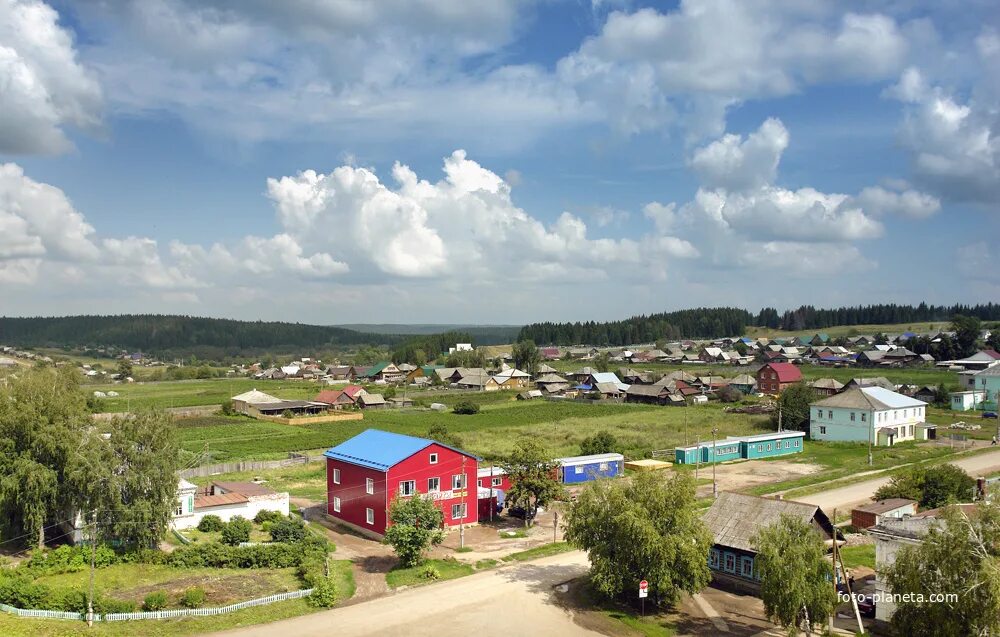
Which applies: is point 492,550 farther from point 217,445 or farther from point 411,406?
point 411,406

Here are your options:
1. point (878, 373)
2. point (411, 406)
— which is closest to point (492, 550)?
point (411, 406)

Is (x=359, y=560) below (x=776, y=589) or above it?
below

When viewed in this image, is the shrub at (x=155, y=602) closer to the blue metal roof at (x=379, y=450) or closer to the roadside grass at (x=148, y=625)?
the roadside grass at (x=148, y=625)

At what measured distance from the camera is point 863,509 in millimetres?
32000

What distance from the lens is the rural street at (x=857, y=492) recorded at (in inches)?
1467

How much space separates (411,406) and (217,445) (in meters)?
32.8

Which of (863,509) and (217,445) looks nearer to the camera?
(863,509)

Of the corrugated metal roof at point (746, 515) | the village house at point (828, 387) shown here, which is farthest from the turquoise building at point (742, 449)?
the village house at point (828, 387)

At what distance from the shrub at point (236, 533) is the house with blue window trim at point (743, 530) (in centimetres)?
1881

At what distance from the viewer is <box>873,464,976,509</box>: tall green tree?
32.9 m

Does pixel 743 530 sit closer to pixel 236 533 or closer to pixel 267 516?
pixel 236 533

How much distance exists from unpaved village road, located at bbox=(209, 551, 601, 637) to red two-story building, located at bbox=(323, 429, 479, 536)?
5.75m

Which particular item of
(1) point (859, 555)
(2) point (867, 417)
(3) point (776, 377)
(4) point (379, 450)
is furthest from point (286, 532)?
(3) point (776, 377)

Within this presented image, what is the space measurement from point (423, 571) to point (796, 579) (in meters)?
13.3
